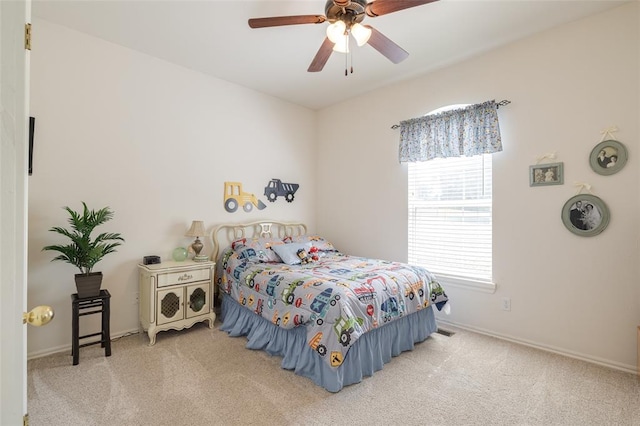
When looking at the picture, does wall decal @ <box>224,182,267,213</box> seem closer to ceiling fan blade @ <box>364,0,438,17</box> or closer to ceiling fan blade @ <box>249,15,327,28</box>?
ceiling fan blade @ <box>249,15,327,28</box>

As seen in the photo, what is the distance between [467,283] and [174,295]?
3.01m

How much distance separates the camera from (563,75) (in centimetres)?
274

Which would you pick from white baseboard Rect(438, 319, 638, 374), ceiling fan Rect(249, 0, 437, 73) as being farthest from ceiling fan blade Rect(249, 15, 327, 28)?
white baseboard Rect(438, 319, 638, 374)

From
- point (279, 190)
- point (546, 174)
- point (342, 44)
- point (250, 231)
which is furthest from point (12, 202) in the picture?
point (279, 190)

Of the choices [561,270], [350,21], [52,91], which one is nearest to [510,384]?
[561,270]

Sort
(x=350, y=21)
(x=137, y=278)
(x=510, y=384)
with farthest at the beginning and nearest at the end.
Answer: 1. (x=137, y=278)
2. (x=510, y=384)
3. (x=350, y=21)

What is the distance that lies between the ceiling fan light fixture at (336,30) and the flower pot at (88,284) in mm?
2678

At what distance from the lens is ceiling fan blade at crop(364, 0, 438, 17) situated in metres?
1.93

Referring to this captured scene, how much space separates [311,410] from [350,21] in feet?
8.46

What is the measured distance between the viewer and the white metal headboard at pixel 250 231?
12.3 ft

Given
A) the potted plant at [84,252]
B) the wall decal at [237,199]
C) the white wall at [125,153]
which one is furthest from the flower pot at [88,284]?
the wall decal at [237,199]

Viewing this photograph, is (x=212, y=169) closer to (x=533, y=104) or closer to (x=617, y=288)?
(x=533, y=104)

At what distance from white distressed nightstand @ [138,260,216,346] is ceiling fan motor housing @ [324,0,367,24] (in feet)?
8.34

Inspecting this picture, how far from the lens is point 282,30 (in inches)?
109
